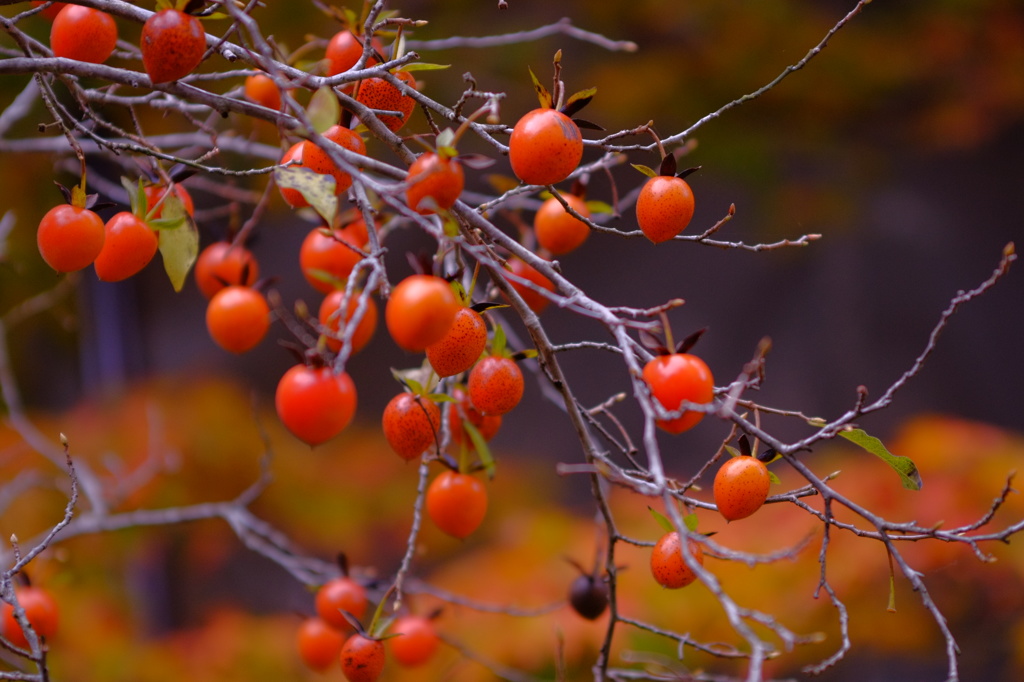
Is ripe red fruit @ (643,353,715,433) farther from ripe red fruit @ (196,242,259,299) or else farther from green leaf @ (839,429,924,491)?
ripe red fruit @ (196,242,259,299)

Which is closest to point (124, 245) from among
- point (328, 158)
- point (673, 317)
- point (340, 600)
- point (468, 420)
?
point (328, 158)

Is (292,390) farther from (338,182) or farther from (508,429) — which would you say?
(508,429)

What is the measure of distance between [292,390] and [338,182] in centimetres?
12

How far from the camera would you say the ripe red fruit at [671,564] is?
1.36 ft

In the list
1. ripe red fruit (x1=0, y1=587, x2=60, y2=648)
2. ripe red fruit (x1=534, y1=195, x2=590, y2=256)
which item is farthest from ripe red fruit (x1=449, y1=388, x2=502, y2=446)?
ripe red fruit (x1=0, y1=587, x2=60, y2=648)

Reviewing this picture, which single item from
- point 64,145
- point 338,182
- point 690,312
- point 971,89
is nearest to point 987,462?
point 690,312

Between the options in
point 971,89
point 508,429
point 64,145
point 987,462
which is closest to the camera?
point 64,145

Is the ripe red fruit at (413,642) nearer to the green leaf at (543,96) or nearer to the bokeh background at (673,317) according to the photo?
the green leaf at (543,96)

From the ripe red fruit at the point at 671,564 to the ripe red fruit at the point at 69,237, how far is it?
36 centimetres

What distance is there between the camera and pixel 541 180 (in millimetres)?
387

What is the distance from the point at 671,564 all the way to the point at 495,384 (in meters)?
0.14

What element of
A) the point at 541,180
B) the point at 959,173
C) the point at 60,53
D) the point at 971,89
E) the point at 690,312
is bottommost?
the point at 60,53

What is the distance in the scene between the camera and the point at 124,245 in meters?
0.42

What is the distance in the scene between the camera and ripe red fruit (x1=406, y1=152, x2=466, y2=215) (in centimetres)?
33
